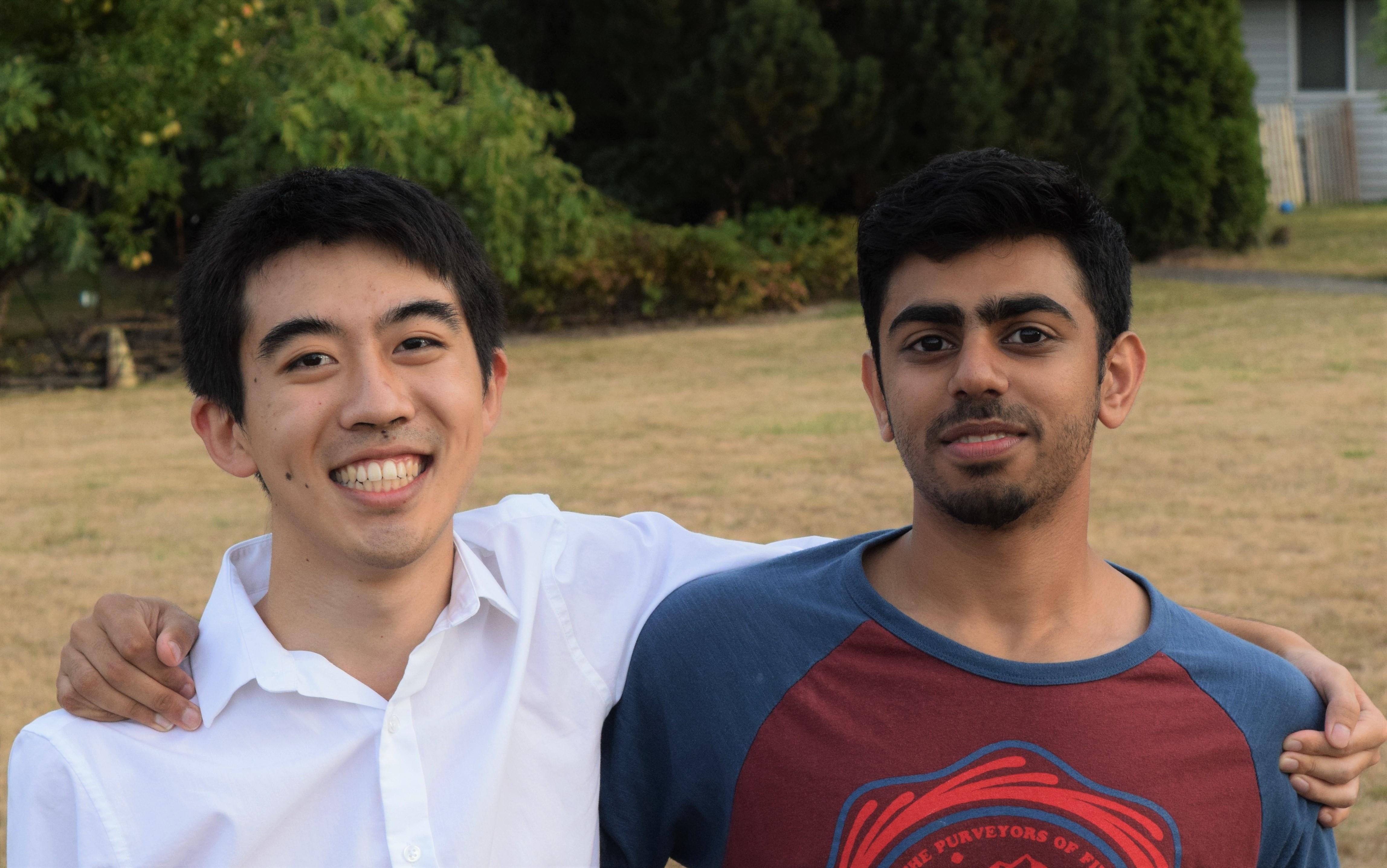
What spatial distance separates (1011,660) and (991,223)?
728 millimetres

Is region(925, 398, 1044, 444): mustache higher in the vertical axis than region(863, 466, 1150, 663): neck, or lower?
higher

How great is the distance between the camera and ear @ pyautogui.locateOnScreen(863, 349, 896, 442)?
2.44 m

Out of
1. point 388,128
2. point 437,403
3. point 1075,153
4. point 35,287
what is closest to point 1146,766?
point 437,403

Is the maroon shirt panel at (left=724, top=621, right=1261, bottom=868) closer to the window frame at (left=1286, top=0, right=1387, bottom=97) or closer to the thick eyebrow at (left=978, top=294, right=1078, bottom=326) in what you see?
the thick eyebrow at (left=978, top=294, right=1078, bottom=326)

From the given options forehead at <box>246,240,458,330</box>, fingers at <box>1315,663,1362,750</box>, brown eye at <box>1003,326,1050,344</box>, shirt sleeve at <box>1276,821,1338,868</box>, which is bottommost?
shirt sleeve at <box>1276,821,1338,868</box>

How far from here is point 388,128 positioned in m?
11.8

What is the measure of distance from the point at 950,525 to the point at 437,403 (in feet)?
2.89

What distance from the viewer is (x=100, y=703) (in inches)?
78.3

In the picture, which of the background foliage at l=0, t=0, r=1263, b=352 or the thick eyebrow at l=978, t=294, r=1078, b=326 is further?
the background foliage at l=0, t=0, r=1263, b=352

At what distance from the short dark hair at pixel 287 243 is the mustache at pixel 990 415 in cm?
81

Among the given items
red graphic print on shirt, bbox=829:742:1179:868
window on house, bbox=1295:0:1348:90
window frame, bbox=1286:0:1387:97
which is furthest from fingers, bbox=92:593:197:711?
window on house, bbox=1295:0:1348:90

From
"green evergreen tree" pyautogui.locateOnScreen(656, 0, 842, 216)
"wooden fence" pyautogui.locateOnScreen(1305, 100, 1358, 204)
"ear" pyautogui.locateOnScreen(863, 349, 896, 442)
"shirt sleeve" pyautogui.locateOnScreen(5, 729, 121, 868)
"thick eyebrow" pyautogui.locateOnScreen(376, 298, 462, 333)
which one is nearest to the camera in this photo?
"shirt sleeve" pyautogui.locateOnScreen(5, 729, 121, 868)

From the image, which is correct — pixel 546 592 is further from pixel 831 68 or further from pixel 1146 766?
pixel 831 68

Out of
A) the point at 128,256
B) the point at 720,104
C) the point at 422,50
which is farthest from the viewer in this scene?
the point at 720,104
